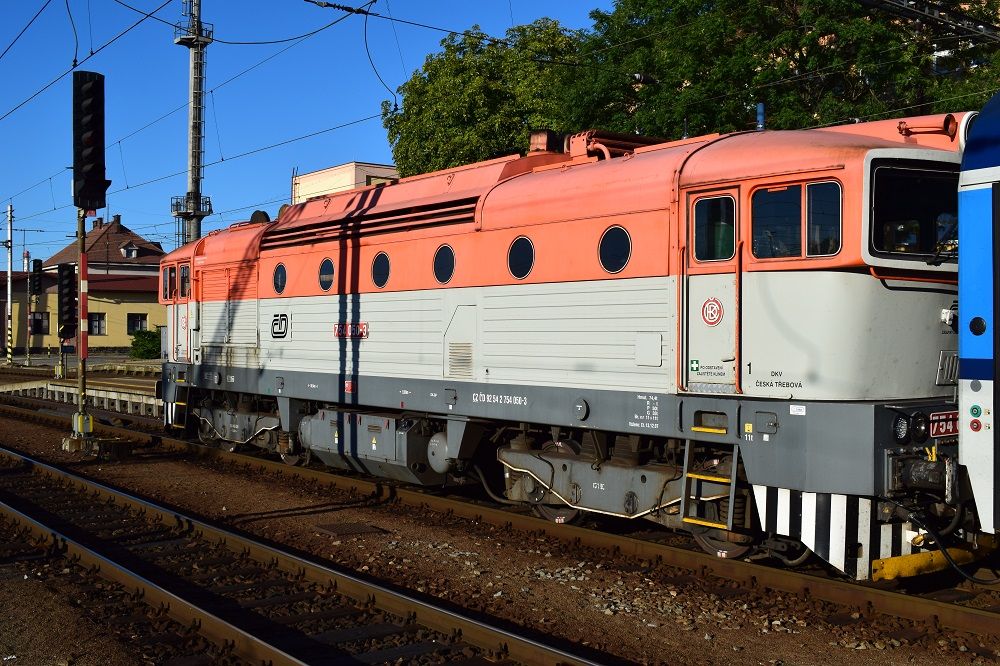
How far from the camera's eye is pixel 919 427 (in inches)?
319

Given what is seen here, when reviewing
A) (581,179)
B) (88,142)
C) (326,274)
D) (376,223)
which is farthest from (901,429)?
(88,142)

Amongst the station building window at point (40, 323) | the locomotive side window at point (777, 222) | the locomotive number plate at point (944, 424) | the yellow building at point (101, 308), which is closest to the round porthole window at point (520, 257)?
the locomotive side window at point (777, 222)

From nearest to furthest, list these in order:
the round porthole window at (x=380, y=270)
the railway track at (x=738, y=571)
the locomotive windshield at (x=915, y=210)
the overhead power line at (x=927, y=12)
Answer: the railway track at (x=738, y=571), the locomotive windshield at (x=915, y=210), the round porthole window at (x=380, y=270), the overhead power line at (x=927, y=12)

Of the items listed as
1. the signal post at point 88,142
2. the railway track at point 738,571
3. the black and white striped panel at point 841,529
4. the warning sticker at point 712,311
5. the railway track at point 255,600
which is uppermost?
the signal post at point 88,142

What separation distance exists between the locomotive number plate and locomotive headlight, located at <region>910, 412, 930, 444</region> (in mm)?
79

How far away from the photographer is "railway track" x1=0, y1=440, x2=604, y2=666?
7.17 metres

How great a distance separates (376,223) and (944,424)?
746 cm

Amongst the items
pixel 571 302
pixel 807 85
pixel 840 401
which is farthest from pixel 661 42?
pixel 840 401

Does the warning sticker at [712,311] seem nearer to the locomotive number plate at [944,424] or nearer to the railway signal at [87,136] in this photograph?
the locomotive number plate at [944,424]

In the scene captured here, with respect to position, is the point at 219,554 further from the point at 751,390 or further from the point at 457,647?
the point at 751,390

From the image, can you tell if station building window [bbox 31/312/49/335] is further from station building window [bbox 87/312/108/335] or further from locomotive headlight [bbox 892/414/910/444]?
locomotive headlight [bbox 892/414/910/444]

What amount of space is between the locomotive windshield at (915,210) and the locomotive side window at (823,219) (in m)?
0.29

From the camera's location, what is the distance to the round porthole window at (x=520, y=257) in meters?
10.6

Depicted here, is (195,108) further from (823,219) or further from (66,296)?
(823,219)
